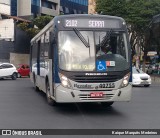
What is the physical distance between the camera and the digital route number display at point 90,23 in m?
12.5

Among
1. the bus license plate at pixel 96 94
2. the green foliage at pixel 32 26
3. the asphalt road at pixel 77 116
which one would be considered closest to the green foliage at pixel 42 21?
the green foliage at pixel 32 26

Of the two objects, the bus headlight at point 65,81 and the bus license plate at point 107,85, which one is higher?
the bus headlight at point 65,81

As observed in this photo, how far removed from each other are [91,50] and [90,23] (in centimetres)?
96

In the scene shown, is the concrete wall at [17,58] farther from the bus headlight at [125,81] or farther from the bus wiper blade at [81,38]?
the bus headlight at [125,81]

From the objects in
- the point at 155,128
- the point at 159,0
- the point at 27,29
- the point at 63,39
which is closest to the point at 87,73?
the point at 63,39

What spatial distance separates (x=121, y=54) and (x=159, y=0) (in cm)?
3258

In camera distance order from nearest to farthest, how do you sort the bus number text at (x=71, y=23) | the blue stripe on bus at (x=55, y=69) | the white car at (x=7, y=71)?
the blue stripe on bus at (x=55, y=69)
the bus number text at (x=71, y=23)
the white car at (x=7, y=71)

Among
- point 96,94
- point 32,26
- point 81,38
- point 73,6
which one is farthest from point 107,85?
point 73,6

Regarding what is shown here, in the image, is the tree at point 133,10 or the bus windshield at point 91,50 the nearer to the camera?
the bus windshield at point 91,50

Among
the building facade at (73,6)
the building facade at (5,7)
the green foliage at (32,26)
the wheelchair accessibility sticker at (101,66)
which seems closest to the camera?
→ the wheelchair accessibility sticker at (101,66)

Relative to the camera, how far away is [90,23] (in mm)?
12523

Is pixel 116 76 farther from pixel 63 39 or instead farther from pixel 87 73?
pixel 63 39

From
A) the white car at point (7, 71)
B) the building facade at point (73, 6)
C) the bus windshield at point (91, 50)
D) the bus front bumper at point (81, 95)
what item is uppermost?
the building facade at point (73, 6)

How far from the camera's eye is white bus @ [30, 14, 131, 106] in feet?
39.0
